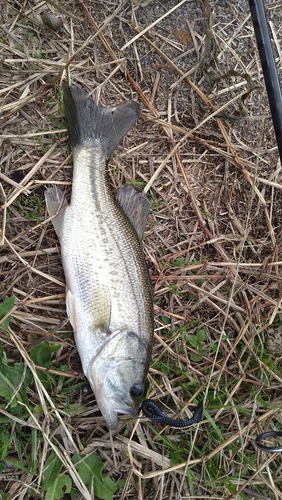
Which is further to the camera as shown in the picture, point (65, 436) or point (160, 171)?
point (160, 171)

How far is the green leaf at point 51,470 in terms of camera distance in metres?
2.62

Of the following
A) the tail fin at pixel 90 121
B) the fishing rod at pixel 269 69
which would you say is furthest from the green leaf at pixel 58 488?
the fishing rod at pixel 269 69

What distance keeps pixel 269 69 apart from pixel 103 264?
1.55m

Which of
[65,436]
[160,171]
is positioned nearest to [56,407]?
[65,436]

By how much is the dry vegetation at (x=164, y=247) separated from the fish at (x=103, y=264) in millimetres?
171

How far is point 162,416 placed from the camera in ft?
8.64

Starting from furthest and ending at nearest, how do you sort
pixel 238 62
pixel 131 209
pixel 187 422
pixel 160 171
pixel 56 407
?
pixel 238 62
pixel 160 171
pixel 131 209
pixel 56 407
pixel 187 422

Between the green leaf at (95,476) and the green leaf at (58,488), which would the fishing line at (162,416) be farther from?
the green leaf at (58,488)

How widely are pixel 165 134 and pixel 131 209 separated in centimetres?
72

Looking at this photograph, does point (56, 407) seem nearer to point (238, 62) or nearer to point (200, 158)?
point (200, 158)

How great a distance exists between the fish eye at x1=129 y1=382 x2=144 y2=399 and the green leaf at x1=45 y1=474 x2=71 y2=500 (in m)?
0.64

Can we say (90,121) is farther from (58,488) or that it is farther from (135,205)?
(58,488)

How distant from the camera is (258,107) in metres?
3.54

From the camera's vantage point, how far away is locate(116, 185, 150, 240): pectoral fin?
9.72ft
